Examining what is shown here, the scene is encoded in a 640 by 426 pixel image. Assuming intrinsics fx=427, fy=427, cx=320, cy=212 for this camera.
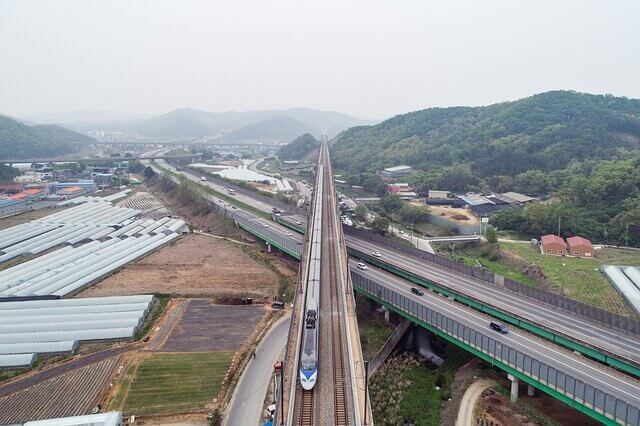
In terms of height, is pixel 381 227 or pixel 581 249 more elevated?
pixel 381 227

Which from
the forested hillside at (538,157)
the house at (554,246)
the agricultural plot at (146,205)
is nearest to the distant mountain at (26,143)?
the agricultural plot at (146,205)

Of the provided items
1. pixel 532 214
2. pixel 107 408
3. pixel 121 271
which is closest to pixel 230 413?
pixel 107 408

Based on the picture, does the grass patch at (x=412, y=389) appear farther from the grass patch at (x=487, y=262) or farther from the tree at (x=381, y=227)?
the tree at (x=381, y=227)

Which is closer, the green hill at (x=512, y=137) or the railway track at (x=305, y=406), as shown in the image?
the railway track at (x=305, y=406)

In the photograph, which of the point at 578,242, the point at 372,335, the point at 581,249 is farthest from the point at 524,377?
the point at 578,242

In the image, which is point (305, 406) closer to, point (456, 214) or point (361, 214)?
point (361, 214)

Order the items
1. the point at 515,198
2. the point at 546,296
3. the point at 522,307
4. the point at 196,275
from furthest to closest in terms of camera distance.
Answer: the point at 515,198 → the point at 196,275 → the point at 546,296 → the point at 522,307
